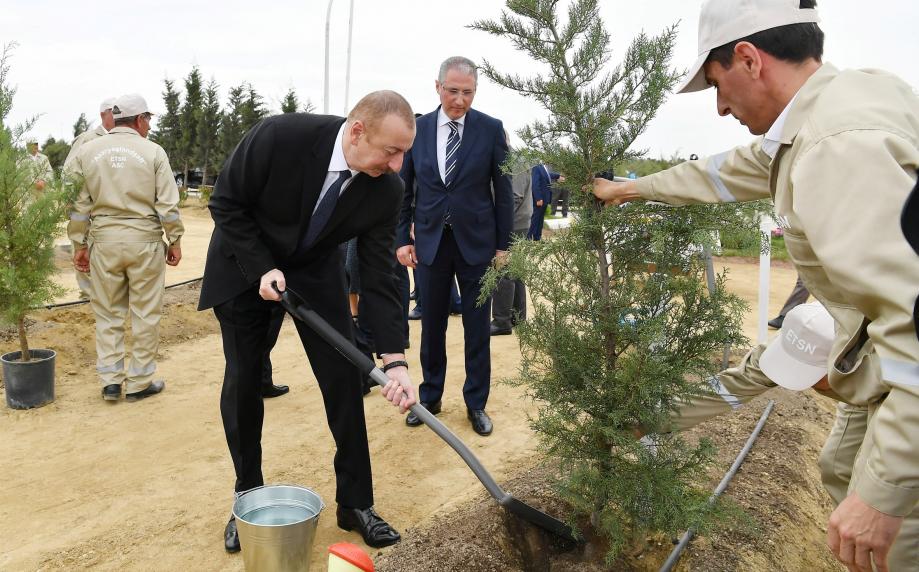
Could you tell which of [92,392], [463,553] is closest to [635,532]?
[463,553]

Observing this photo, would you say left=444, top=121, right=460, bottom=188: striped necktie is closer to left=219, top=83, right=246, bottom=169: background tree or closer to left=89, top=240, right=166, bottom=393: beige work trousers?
left=89, top=240, right=166, bottom=393: beige work trousers

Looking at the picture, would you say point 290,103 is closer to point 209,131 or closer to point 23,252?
point 209,131

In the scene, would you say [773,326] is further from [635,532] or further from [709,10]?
[709,10]

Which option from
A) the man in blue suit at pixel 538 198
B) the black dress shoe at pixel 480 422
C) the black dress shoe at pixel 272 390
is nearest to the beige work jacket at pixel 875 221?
the black dress shoe at pixel 480 422

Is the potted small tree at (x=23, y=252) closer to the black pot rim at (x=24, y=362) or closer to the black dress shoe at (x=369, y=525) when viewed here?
the black pot rim at (x=24, y=362)

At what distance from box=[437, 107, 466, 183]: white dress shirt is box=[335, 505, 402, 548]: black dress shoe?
2.26m

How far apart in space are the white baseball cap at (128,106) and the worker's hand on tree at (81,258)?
1.12 meters

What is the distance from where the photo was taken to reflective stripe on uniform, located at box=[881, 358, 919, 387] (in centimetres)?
162

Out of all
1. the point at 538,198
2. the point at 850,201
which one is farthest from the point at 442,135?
the point at 538,198

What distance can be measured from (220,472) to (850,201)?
13.0ft

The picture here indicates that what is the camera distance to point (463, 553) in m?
3.26

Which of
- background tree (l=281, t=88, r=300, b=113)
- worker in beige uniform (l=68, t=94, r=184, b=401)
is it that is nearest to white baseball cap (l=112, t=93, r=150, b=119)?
worker in beige uniform (l=68, t=94, r=184, b=401)

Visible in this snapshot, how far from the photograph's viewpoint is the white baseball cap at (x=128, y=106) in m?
5.66

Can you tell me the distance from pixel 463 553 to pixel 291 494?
0.84 m
